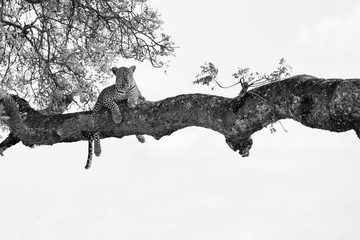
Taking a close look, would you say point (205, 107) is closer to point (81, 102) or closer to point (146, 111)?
point (146, 111)

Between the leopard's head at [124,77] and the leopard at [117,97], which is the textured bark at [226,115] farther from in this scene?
the leopard's head at [124,77]

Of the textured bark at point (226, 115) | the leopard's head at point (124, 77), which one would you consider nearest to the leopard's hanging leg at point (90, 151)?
the textured bark at point (226, 115)

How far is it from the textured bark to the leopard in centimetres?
11

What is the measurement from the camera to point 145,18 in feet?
45.4

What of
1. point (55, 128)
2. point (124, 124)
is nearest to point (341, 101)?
point (124, 124)

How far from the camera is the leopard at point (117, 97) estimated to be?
394 inches

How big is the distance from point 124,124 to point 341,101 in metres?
3.78

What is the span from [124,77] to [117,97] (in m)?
0.60

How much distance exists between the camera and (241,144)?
916cm

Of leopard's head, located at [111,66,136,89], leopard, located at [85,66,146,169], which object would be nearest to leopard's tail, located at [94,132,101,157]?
leopard, located at [85,66,146,169]

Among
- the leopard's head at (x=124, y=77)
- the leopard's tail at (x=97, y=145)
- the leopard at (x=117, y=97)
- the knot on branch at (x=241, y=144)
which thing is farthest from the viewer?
the leopard's head at (x=124, y=77)

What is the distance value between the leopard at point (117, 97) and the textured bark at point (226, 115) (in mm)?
108

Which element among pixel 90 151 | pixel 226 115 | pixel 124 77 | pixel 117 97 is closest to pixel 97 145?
pixel 90 151

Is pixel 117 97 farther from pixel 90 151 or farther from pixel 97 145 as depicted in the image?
pixel 90 151
